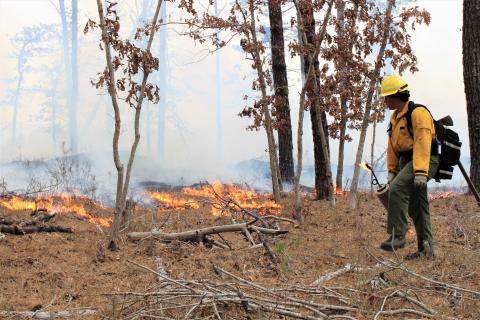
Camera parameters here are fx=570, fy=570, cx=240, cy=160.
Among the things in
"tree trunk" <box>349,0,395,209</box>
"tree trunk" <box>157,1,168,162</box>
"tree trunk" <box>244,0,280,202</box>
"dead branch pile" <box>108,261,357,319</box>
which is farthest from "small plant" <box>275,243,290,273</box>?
"tree trunk" <box>157,1,168,162</box>

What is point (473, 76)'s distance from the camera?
10883mm

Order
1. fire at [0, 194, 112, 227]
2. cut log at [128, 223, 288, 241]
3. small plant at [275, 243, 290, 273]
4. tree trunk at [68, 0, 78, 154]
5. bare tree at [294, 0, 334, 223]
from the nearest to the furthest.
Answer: small plant at [275, 243, 290, 273] < cut log at [128, 223, 288, 241] < bare tree at [294, 0, 334, 223] < fire at [0, 194, 112, 227] < tree trunk at [68, 0, 78, 154]

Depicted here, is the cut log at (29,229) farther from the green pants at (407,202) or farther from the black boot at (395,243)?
the green pants at (407,202)

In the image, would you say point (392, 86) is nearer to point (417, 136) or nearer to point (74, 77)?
point (417, 136)

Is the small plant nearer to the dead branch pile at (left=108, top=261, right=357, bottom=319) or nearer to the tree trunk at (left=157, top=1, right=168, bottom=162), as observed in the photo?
the dead branch pile at (left=108, top=261, right=357, bottom=319)

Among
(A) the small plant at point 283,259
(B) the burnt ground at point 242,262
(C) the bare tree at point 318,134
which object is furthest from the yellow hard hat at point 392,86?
(C) the bare tree at point 318,134

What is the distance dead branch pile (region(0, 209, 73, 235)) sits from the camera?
8.15 meters

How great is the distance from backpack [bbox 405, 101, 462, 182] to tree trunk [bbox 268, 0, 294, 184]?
5.26 meters

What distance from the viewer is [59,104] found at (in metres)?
38.5

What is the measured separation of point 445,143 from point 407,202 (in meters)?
0.80

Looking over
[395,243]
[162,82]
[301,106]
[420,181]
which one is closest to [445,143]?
[420,181]

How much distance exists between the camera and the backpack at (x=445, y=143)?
648 cm

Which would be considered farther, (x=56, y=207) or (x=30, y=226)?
(x=56, y=207)

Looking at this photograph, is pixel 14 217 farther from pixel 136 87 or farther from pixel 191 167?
pixel 191 167
